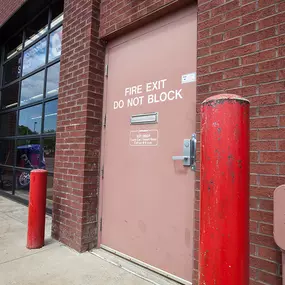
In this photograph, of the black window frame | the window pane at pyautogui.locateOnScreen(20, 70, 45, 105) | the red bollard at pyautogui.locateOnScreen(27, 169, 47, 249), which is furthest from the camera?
the window pane at pyautogui.locateOnScreen(20, 70, 45, 105)

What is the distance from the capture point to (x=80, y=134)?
11.1 feet

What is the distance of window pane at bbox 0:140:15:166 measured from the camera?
6.79m

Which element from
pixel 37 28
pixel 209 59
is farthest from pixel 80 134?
pixel 37 28

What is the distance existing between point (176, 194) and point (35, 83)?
195 inches

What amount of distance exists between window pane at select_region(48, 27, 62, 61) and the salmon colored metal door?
2.33 metres

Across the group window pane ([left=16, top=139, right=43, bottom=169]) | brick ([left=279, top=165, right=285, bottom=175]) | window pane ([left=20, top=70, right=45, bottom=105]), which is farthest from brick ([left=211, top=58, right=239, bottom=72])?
window pane ([left=20, top=70, right=45, bottom=105])

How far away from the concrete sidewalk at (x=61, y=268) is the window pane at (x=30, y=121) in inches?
110

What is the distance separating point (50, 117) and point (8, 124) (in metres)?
2.66

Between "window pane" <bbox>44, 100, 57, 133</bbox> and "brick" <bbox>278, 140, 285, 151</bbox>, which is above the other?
"window pane" <bbox>44, 100, 57, 133</bbox>

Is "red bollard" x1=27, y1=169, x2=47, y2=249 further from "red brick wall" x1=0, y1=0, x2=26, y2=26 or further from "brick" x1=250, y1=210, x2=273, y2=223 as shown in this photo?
"red brick wall" x1=0, y1=0, x2=26, y2=26

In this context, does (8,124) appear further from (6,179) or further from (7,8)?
(7,8)

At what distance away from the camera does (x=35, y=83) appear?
6074 millimetres

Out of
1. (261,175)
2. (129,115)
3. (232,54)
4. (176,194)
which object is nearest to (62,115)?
(129,115)

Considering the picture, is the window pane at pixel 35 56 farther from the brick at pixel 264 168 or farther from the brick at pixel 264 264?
the brick at pixel 264 264
